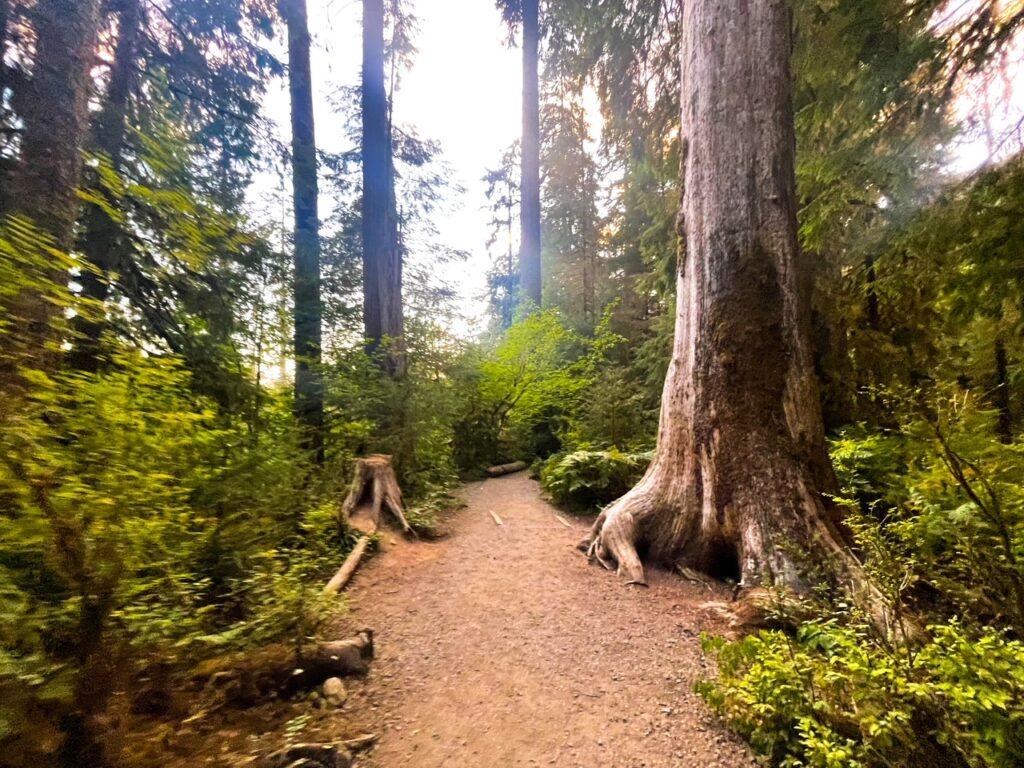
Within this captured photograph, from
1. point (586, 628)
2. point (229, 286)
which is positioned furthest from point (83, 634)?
point (229, 286)

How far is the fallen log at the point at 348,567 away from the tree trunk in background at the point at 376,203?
4.03m

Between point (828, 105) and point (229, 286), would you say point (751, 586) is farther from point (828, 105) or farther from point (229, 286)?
point (229, 286)

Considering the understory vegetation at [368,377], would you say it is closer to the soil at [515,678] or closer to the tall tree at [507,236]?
the soil at [515,678]

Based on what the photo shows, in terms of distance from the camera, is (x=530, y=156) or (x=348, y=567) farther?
(x=530, y=156)

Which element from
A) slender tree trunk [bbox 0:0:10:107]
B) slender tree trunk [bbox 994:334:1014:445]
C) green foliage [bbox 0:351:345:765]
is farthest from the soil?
slender tree trunk [bbox 0:0:10:107]

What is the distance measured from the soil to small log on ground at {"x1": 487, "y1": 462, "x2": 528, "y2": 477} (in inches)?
211

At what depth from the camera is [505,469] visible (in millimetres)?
10250

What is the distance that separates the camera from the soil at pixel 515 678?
1.96 meters

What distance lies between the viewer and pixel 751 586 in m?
3.30

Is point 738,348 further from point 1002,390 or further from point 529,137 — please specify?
point 529,137

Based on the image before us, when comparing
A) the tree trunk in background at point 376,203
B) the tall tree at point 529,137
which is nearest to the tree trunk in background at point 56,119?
the tree trunk in background at point 376,203

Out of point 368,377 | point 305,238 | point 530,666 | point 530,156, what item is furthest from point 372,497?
point 530,156

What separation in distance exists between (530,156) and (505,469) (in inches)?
402

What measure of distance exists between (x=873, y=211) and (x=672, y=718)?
6303mm
